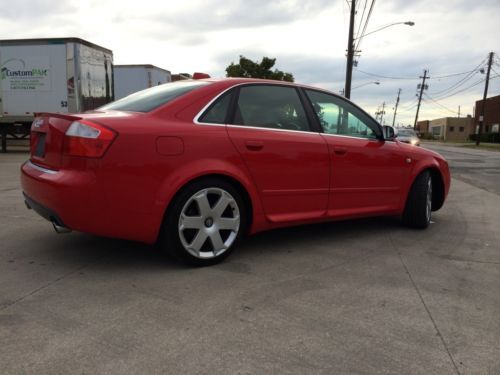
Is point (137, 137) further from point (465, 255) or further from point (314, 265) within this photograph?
point (465, 255)

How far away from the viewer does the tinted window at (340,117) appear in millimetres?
4598

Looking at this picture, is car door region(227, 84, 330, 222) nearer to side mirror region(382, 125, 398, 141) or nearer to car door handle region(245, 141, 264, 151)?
car door handle region(245, 141, 264, 151)

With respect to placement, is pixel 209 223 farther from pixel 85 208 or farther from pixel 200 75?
pixel 200 75

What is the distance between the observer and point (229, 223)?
12.6ft

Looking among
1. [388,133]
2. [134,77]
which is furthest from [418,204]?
[134,77]

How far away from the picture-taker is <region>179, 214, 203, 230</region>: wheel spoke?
357 cm

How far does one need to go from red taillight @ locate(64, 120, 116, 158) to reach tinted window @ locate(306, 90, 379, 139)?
2.08m

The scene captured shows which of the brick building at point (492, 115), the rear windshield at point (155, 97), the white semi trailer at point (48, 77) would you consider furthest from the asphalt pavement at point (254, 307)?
the brick building at point (492, 115)

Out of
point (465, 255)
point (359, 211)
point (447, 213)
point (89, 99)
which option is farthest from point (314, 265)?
point (89, 99)

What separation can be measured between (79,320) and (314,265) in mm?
1922

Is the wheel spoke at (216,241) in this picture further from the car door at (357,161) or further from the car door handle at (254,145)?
the car door at (357,161)

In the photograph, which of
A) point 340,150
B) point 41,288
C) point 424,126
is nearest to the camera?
point 41,288

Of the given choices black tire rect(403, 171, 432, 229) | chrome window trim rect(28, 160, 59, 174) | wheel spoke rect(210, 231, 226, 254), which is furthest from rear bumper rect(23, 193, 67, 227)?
black tire rect(403, 171, 432, 229)

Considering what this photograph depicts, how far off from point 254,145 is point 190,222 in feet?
2.75
